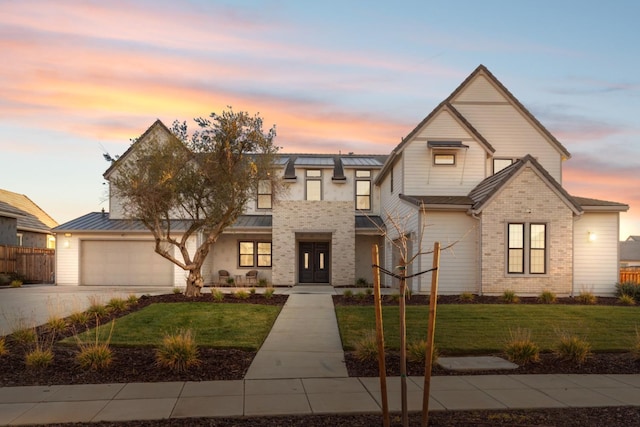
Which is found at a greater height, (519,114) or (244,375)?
(519,114)

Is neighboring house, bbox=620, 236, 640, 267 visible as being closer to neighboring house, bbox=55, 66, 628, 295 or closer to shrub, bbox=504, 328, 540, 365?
neighboring house, bbox=55, 66, 628, 295

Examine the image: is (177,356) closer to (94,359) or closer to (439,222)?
(94,359)

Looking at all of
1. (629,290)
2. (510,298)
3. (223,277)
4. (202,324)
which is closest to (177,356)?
(202,324)

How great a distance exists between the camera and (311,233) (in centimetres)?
2841

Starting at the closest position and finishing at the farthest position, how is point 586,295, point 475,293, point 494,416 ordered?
point 494,416 → point 586,295 → point 475,293

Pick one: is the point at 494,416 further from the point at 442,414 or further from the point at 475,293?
the point at 475,293

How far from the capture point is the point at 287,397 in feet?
25.0

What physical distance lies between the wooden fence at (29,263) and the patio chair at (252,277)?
1155cm

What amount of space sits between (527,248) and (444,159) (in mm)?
5539

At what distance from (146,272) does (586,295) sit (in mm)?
20747

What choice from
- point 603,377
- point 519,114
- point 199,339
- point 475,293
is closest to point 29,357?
point 199,339

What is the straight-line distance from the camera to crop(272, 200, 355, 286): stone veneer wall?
27.9 metres

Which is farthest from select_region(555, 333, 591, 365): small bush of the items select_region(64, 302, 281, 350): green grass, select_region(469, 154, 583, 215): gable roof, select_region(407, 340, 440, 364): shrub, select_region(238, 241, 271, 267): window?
select_region(238, 241, 271, 267): window

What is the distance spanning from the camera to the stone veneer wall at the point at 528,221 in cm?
2075
